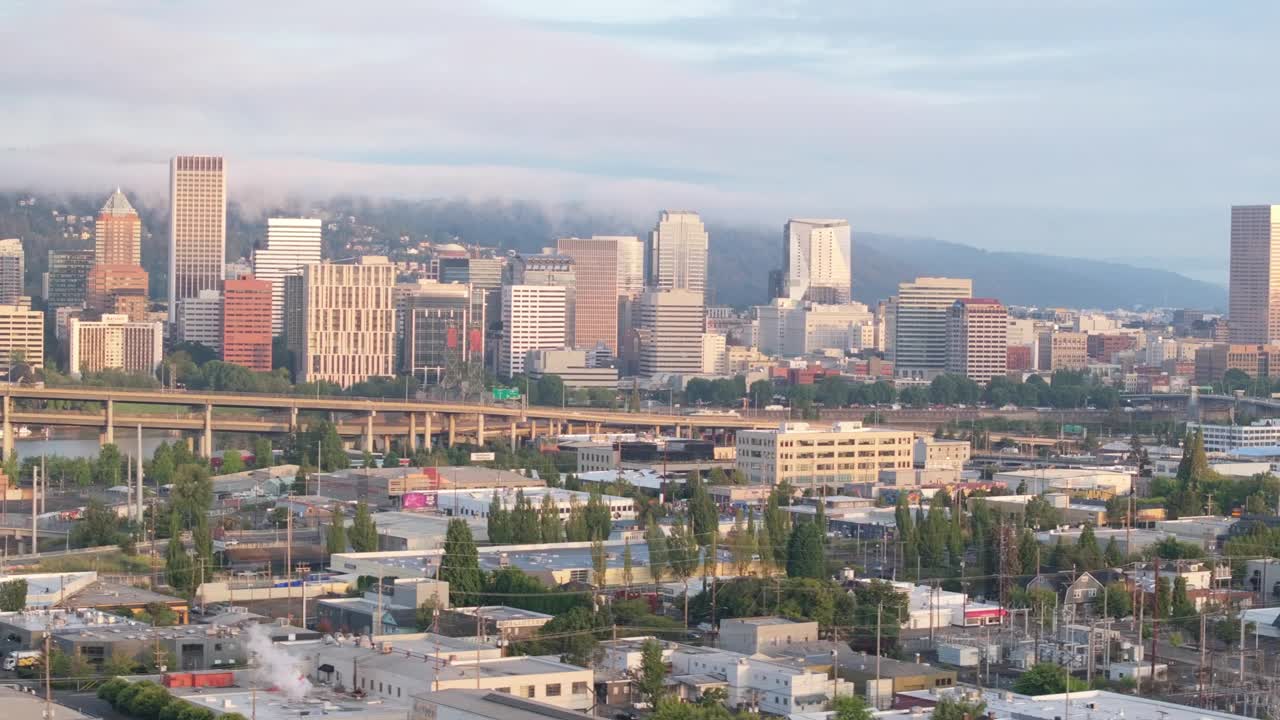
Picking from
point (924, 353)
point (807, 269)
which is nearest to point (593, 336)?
point (924, 353)

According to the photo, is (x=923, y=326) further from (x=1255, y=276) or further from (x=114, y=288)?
(x=114, y=288)

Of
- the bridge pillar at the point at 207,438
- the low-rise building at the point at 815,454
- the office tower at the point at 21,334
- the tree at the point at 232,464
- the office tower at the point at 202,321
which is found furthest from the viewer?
the office tower at the point at 202,321

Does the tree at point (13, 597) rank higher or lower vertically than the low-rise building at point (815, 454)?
lower

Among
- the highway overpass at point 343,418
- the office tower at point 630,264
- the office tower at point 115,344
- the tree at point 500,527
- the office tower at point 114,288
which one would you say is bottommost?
the tree at point 500,527

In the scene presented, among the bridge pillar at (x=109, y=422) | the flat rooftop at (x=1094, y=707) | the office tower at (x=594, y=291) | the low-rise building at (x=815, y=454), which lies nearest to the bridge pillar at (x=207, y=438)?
the bridge pillar at (x=109, y=422)

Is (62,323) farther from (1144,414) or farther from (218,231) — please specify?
(1144,414)

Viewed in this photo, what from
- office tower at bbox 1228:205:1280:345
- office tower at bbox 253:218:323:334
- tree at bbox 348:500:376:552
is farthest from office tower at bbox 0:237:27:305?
tree at bbox 348:500:376:552

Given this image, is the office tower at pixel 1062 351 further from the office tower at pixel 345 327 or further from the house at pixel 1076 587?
the house at pixel 1076 587
